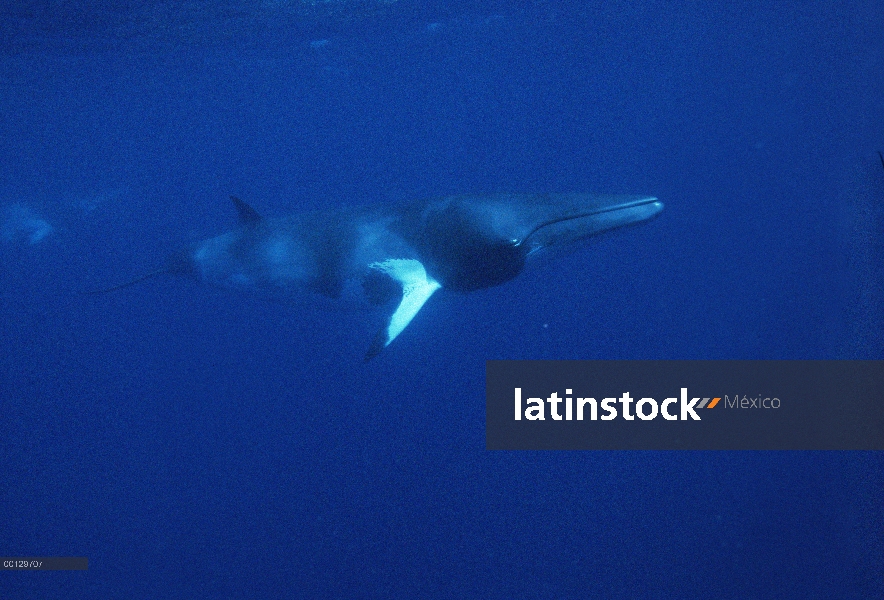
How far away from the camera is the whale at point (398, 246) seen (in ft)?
19.4

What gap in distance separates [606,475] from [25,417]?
1642 cm

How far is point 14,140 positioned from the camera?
35.7 m

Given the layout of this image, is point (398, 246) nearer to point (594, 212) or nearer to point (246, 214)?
point (594, 212)

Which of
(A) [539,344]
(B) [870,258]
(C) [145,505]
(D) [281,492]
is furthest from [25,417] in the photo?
(B) [870,258]

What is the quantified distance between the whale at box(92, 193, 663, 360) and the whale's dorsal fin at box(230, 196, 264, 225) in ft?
0.07

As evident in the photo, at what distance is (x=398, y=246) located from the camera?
292 inches

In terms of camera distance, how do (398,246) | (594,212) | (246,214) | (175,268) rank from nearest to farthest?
(594,212)
(398,246)
(246,214)
(175,268)

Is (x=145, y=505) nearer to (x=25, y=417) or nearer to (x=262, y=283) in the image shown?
(x=25, y=417)
